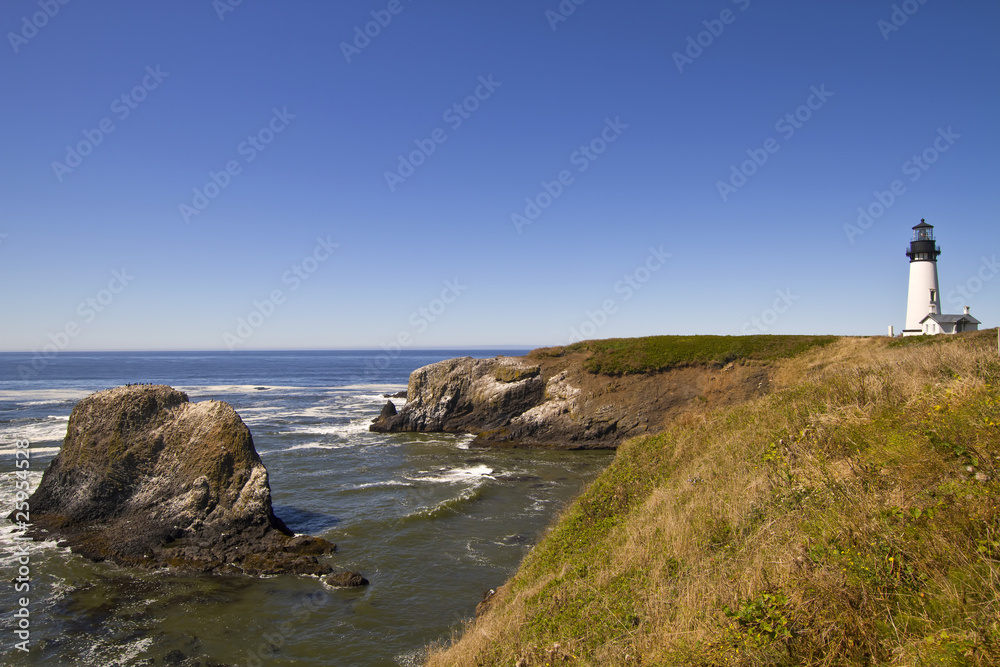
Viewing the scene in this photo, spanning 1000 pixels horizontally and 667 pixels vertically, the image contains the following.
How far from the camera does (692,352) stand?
3916 cm

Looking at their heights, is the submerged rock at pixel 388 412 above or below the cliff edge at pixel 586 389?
below

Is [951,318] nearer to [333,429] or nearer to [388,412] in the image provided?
[388,412]

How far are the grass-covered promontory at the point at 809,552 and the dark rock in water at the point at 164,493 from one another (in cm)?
1005

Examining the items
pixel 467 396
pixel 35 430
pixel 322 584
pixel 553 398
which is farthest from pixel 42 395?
pixel 322 584

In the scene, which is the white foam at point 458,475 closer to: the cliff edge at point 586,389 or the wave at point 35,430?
the cliff edge at point 586,389

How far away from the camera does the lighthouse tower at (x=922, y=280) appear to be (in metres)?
35.9

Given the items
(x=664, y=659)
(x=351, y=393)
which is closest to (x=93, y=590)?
(x=664, y=659)

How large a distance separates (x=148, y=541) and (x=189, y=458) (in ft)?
9.39

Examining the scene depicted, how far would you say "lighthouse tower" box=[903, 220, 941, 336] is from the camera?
35938mm

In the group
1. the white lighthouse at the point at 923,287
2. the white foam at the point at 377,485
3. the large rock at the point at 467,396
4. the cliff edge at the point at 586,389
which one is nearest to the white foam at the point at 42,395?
the large rock at the point at 467,396

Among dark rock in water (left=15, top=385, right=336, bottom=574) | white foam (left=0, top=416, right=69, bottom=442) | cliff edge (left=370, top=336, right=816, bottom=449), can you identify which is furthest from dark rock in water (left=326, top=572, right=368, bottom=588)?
white foam (left=0, top=416, right=69, bottom=442)

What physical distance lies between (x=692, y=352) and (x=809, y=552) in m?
35.5

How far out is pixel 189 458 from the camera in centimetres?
1761

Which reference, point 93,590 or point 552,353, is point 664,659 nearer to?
point 93,590
